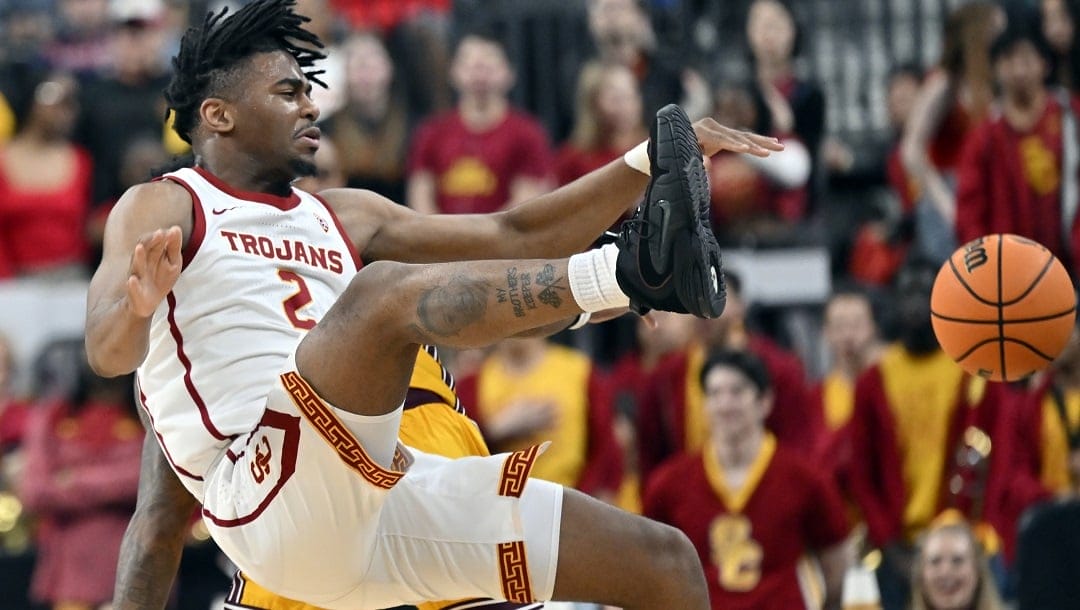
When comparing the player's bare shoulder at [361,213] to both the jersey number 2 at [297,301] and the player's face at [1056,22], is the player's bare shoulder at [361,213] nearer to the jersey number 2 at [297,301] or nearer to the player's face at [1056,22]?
the jersey number 2 at [297,301]

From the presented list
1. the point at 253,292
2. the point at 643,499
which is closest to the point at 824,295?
the point at 643,499

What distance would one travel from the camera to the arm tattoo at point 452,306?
4859mm

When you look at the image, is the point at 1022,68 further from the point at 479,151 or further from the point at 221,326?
the point at 221,326

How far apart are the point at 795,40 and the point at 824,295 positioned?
5.21 feet

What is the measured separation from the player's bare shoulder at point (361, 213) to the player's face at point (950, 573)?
2923 millimetres

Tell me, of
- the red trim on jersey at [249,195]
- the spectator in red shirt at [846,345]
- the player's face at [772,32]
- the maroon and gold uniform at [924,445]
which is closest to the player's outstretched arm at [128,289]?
the red trim on jersey at [249,195]

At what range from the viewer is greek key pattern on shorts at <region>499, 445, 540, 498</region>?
5391 millimetres

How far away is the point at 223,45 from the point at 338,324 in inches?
51.8

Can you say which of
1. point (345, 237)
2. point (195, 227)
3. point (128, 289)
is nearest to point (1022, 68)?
point (345, 237)

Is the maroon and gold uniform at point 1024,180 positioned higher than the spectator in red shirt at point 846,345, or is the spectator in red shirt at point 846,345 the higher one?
the maroon and gold uniform at point 1024,180

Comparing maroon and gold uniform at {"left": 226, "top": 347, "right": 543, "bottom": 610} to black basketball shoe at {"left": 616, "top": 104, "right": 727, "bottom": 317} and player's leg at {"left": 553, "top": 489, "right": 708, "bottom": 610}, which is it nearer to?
player's leg at {"left": 553, "top": 489, "right": 708, "bottom": 610}

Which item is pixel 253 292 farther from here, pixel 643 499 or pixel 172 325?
pixel 643 499

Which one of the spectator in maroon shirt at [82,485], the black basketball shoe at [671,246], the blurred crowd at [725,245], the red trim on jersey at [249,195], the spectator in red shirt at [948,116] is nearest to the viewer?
the black basketball shoe at [671,246]

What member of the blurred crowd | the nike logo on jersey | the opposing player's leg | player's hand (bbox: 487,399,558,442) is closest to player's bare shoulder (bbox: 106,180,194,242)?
the nike logo on jersey
